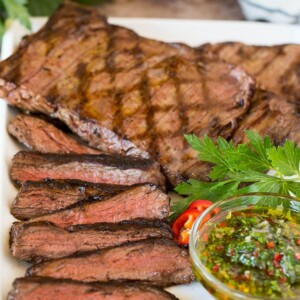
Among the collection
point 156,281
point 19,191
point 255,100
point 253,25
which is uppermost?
point 253,25

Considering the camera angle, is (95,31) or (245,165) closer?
(245,165)

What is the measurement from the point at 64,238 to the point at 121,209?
1.42ft

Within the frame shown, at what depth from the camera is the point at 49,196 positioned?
13.6 ft

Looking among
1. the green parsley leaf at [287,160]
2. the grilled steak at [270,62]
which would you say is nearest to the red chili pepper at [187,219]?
the green parsley leaf at [287,160]

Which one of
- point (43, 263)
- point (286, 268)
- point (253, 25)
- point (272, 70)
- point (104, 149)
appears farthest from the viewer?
point (253, 25)

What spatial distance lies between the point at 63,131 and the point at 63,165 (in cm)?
64

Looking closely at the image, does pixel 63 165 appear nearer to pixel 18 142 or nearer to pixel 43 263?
pixel 18 142

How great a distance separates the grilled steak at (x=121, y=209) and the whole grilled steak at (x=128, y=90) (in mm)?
438

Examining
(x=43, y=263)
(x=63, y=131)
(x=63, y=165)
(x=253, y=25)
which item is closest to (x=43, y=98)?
(x=63, y=131)

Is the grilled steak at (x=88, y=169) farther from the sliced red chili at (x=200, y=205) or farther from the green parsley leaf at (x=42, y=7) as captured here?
the green parsley leaf at (x=42, y=7)

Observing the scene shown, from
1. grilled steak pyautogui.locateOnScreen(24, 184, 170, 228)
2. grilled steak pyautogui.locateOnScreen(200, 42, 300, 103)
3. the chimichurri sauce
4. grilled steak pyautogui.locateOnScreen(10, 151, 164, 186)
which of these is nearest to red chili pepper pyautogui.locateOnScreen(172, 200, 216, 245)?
grilled steak pyautogui.locateOnScreen(24, 184, 170, 228)

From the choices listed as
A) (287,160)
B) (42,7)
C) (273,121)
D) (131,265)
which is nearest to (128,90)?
(273,121)

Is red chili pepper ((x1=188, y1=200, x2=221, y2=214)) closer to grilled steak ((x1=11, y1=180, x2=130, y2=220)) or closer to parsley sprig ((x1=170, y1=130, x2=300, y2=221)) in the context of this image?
parsley sprig ((x1=170, y1=130, x2=300, y2=221))

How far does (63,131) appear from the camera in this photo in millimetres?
5047
